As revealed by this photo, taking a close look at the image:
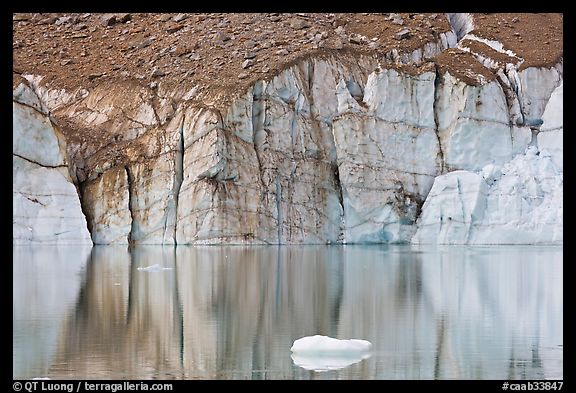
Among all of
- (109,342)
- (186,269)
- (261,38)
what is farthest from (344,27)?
(109,342)

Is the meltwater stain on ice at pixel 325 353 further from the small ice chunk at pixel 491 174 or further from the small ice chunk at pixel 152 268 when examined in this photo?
the small ice chunk at pixel 491 174

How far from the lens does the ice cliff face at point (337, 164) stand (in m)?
38.7

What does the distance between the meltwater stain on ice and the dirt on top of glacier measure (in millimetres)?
28808

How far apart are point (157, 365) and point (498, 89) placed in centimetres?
3021

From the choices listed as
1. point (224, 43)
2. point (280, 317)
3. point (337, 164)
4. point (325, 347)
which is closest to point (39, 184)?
point (337, 164)

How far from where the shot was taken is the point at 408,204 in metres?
40.2

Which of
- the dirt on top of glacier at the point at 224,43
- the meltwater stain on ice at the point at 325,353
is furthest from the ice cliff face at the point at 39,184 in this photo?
the meltwater stain on ice at the point at 325,353

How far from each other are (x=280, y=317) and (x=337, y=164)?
2496cm

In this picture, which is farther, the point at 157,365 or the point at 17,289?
the point at 17,289

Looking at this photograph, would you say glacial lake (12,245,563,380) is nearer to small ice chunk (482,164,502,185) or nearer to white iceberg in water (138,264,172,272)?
white iceberg in water (138,264,172,272)

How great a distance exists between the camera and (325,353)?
12.7 m

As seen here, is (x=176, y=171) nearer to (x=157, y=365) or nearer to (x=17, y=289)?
(x=17, y=289)

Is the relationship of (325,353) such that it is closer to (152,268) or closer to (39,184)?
(152,268)

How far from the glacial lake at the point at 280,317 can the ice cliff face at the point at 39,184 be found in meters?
8.60
